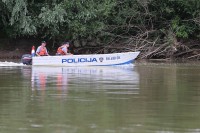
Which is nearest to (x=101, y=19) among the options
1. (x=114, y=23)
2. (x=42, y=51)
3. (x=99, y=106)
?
(x=114, y=23)

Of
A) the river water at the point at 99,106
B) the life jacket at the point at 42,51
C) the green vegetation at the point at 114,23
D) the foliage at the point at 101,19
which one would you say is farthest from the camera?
the green vegetation at the point at 114,23

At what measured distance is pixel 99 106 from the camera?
12.4 m

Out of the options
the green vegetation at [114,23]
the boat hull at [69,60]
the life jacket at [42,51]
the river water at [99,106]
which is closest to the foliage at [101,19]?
the green vegetation at [114,23]

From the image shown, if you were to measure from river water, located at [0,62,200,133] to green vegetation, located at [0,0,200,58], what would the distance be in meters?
15.7

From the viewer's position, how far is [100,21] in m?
35.9

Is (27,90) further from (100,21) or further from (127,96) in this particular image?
(100,21)

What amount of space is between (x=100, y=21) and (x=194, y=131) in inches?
1050

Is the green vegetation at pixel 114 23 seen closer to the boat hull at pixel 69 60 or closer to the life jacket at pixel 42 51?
the life jacket at pixel 42 51

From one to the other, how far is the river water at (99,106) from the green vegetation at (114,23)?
15.7 meters

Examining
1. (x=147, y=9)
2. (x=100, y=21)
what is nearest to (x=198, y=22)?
(x=147, y=9)

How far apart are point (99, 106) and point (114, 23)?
24694 mm

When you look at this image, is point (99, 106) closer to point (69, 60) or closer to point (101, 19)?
point (69, 60)

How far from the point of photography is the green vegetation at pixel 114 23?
34.3 meters

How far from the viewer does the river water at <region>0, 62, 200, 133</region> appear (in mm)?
9914
